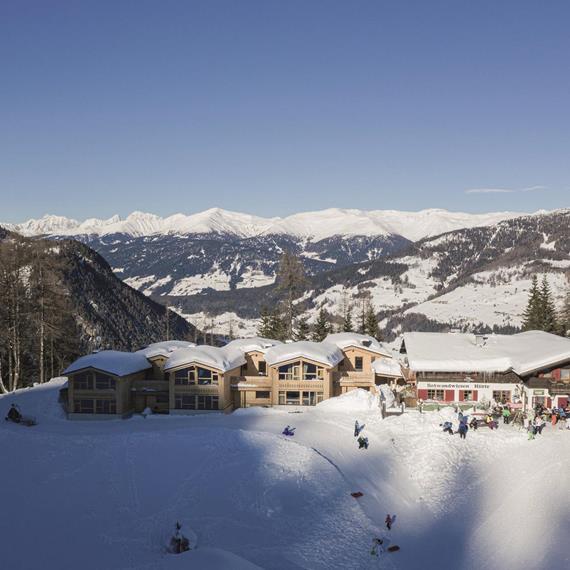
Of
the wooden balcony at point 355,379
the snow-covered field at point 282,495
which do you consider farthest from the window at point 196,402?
the wooden balcony at point 355,379

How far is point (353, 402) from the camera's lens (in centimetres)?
4003

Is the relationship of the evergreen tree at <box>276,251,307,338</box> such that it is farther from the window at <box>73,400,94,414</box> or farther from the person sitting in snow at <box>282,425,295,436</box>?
the person sitting in snow at <box>282,425,295,436</box>

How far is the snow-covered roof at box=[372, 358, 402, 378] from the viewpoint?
4641cm

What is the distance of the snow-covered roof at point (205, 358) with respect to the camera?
137ft

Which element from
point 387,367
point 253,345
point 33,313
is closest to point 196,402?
point 253,345

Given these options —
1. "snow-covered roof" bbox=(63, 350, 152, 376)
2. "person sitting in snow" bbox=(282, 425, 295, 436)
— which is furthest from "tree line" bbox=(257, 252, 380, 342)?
"person sitting in snow" bbox=(282, 425, 295, 436)

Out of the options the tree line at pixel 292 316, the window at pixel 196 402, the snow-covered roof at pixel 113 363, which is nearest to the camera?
the snow-covered roof at pixel 113 363

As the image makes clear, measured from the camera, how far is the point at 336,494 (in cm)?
2831

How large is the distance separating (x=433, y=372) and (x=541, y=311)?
3259 cm

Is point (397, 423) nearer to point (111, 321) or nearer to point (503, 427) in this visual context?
point (503, 427)

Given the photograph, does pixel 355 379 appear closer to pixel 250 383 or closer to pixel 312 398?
pixel 312 398

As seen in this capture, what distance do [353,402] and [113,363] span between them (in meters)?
18.6

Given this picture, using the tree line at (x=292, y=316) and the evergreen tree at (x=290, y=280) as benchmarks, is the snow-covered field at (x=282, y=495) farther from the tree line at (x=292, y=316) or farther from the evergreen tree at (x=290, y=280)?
the tree line at (x=292, y=316)

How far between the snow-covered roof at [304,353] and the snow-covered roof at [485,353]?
6628 millimetres
